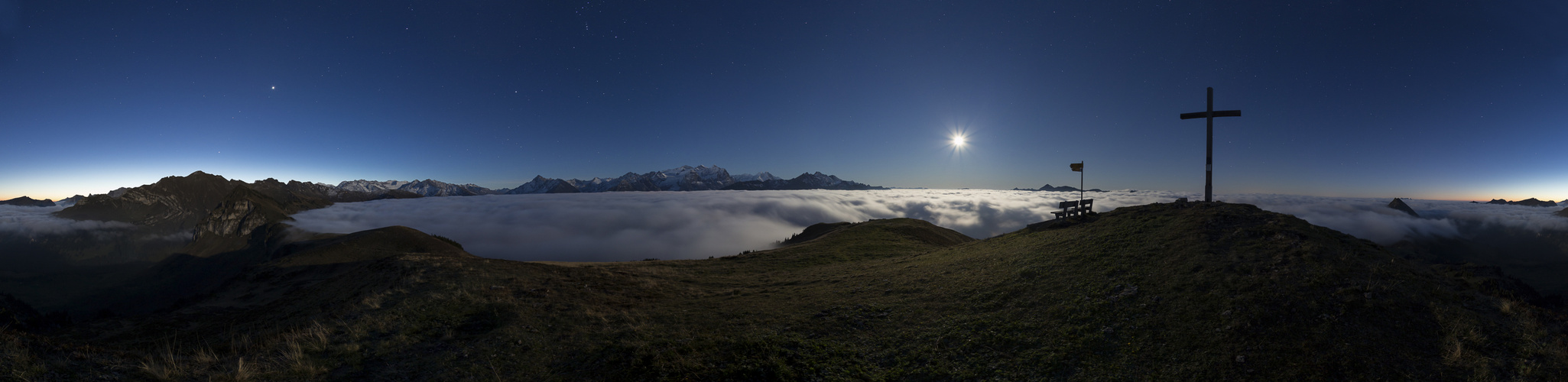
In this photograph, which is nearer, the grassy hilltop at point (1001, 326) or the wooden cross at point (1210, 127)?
the grassy hilltop at point (1001, 326)

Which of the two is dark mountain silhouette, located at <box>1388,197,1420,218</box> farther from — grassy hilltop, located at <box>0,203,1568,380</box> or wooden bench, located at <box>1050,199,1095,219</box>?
grassy hilltop, located at <box>0,203,1568,380</box>

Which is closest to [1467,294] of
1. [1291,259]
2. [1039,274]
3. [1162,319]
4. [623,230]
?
[1291,259]

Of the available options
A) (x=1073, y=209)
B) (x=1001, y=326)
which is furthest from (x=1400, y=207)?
(x=1001, y=326)

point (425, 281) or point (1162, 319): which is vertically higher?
point (1162, 319)

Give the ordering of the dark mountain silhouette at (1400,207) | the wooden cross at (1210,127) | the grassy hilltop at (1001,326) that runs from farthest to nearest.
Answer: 1. the dark mountain silhouette at (1400,207)
2. the wooden cross at (1210,127)
3. the grassy hilltop at (1001,326)

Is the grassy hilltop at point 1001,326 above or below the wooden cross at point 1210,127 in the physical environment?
below

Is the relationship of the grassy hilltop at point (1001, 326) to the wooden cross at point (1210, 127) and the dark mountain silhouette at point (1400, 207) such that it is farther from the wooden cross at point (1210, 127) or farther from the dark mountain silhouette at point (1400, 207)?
the dark mountain silhouette at point (1400, 207)

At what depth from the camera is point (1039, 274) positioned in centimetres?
1217

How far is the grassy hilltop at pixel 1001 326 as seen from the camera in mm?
6723

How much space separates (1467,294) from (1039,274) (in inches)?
268

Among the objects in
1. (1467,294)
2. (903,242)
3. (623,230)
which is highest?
(1467,294)

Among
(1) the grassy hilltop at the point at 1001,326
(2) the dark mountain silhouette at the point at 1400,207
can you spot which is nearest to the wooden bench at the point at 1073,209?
(1) the grassy hilltop at the point at 1001,326

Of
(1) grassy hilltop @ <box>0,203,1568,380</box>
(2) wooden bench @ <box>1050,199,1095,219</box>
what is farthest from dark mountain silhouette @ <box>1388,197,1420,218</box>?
(1) grassy hilltop @ <box>0,203,1568,380</box>

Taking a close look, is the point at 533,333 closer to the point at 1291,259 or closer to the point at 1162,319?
the point at 1162,319
